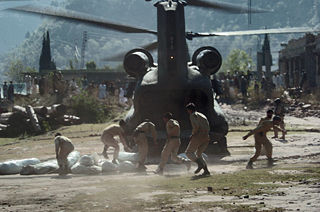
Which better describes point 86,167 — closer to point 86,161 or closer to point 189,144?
point 86,161

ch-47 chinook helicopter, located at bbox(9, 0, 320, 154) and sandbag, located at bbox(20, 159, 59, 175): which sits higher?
ch-47 chinook helicopter, located at bbox(9, 0, 320, 154)

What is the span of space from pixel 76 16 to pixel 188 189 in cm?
890

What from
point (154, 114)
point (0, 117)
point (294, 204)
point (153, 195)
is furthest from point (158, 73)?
point (0, 117)

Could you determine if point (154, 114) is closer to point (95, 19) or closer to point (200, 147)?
point (95, 19)

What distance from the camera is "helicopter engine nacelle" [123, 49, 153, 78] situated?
2055 cm

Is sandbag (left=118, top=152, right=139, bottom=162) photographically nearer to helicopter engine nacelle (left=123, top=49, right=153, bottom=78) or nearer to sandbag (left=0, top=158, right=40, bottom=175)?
sandbag (left=0, top=158, right=40, bottom=175)

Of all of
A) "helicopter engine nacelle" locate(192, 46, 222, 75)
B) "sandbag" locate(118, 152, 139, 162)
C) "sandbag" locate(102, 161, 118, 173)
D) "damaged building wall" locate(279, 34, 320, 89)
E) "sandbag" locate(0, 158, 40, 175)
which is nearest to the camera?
"sandbag" locate(102, 161, 118, 173)

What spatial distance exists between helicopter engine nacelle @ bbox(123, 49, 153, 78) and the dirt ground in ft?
12.7

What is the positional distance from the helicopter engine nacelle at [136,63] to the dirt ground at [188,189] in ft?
12.7

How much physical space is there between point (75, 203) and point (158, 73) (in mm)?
8869

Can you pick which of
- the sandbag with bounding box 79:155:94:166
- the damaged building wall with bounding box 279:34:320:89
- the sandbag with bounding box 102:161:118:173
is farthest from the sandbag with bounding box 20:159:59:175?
the damaged building wall with bounding box 279:34:320:89

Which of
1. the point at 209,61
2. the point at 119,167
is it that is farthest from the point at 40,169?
the point at 209,61

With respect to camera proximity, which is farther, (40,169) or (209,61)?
(209,61)

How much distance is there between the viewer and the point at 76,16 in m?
19.2
